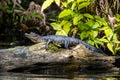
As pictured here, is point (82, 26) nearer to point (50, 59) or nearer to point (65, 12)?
point (65, 12)

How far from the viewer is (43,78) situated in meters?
5.35

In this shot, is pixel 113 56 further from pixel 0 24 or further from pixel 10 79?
pixel 0 24

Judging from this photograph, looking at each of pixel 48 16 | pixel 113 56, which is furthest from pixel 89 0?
pixel 48 16

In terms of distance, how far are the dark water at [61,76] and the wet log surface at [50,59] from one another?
0.67ft

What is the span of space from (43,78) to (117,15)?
2.44 meters

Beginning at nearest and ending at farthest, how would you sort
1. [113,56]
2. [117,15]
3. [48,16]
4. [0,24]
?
[113,56], [117,15], [0,24], [48,16]

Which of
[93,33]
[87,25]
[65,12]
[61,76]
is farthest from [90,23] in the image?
[61,76]

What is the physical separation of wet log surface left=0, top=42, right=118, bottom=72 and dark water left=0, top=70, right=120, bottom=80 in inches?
8.1

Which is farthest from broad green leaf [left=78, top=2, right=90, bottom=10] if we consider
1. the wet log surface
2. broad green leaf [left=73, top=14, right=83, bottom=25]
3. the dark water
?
the dark water

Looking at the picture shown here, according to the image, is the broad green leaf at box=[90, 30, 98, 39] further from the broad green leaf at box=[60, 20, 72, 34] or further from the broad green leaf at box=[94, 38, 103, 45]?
the broad green leaf at box=[60, 20, 72, 34]

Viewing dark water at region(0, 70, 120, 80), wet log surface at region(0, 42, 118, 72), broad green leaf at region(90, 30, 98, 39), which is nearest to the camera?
dark water at region(0, 70, 120, 80)

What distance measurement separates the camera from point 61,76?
18.1 feet

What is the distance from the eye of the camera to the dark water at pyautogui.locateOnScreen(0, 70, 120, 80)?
5324 mm

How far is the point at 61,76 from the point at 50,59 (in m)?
0.70
